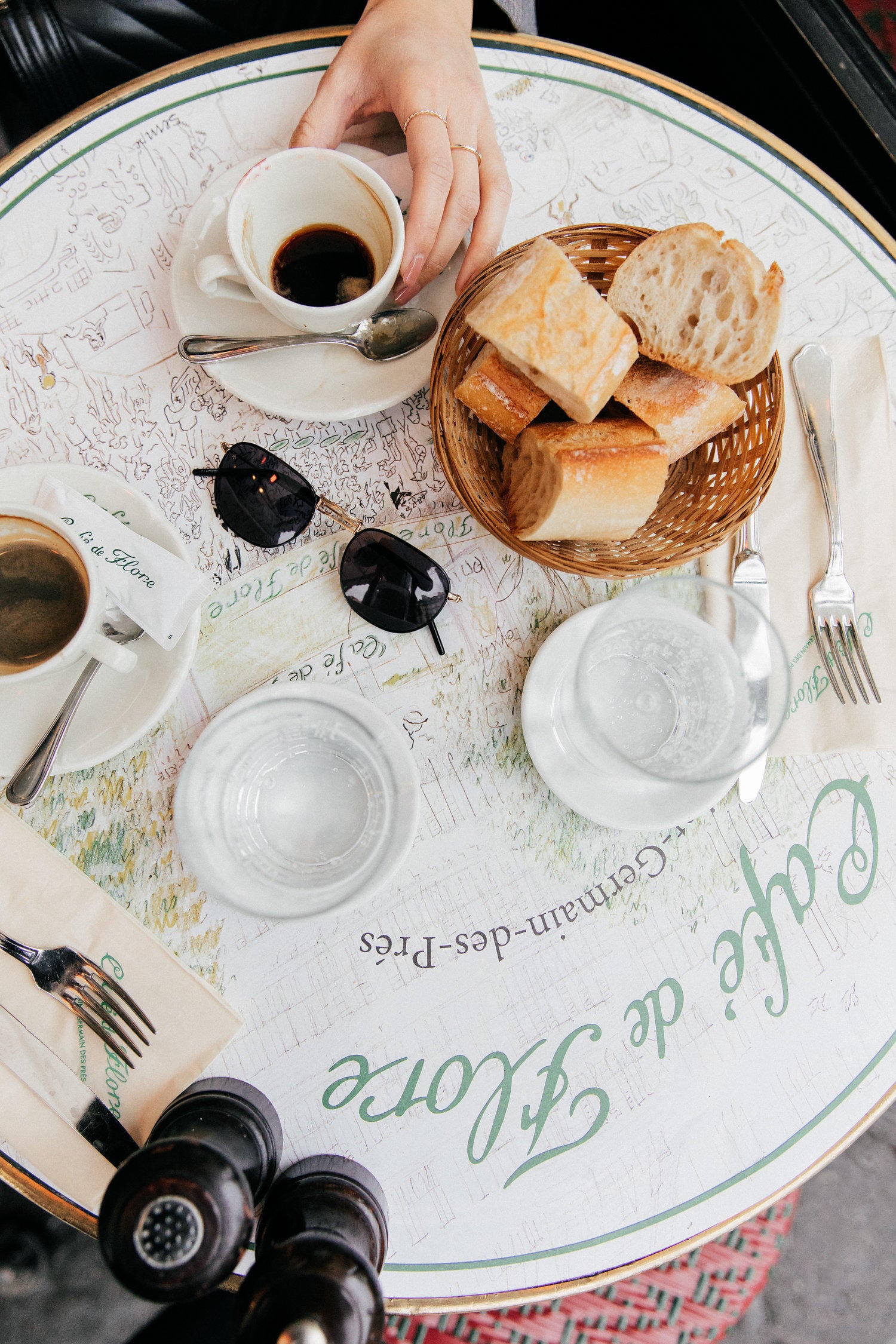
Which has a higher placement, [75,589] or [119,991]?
[75,589]

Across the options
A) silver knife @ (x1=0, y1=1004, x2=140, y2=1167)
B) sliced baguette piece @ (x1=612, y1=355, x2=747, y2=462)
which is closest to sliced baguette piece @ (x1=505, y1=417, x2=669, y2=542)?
sliced baguette piece @ (x1=612, y1=355, x2=747, y2=462)

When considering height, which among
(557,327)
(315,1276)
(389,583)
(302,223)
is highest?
(302,223)

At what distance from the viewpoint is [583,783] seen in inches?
26.5

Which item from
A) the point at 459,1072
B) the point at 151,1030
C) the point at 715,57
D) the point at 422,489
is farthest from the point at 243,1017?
the point at 715,57

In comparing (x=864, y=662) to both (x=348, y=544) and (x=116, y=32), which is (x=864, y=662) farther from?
(x=116, y=32)

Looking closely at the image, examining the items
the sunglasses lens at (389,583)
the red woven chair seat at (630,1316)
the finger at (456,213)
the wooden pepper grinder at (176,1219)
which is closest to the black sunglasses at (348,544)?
the sunglasses lens at (389,583)

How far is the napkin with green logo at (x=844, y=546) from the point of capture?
27.5 inches

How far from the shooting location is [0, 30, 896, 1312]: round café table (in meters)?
0.65

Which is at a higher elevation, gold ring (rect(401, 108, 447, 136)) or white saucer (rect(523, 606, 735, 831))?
gold ring (rect(401, 108, 447, 136))

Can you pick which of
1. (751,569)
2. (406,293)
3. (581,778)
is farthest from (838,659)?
(406,293)

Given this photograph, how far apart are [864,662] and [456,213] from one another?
533 millimetres

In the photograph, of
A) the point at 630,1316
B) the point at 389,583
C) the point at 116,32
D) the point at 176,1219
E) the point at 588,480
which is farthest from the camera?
the point at 630,1316

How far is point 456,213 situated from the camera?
681mm

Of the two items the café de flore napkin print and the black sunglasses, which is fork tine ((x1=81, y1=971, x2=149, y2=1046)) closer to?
the café de flore napkin print
